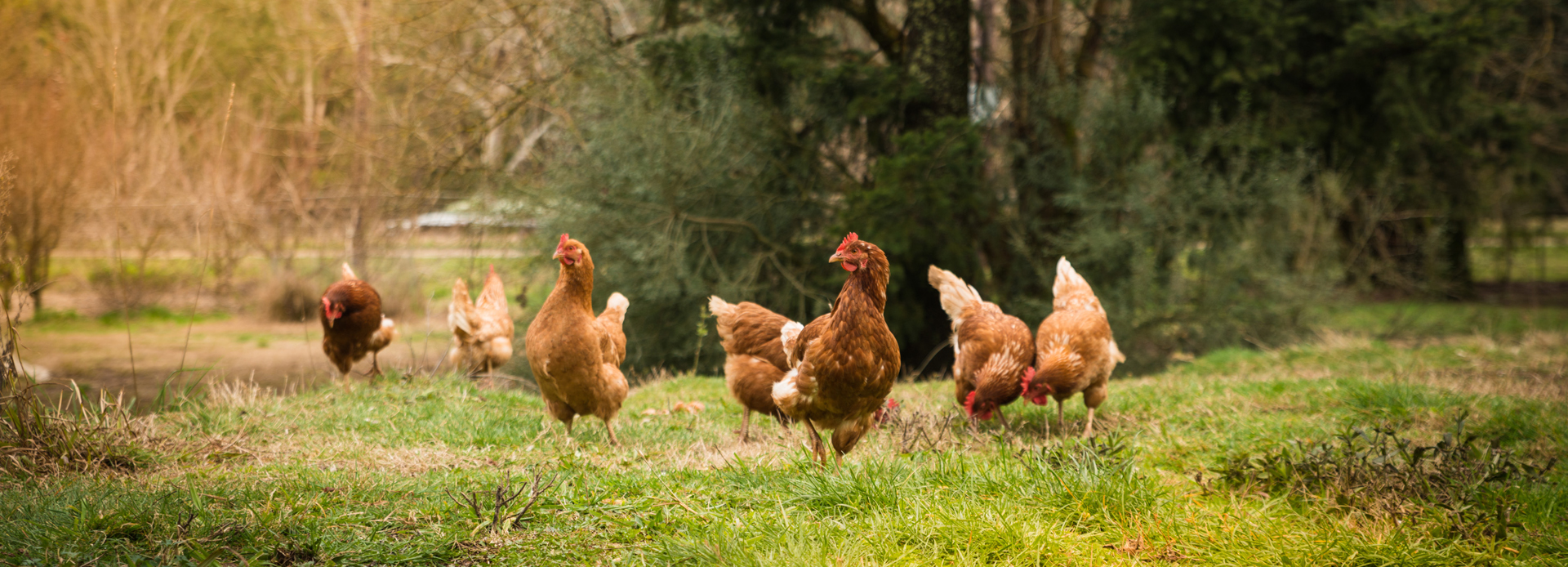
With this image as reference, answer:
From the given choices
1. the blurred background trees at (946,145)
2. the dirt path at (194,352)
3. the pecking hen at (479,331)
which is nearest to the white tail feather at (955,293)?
the blurred background trees at (946,145)

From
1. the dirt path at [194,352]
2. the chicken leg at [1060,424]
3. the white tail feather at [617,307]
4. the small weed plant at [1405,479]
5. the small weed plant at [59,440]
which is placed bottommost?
the dirt path at [194,352]

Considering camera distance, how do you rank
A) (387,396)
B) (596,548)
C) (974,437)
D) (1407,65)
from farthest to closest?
(1407,65) → (387,396) → (974,437) → (596,548)

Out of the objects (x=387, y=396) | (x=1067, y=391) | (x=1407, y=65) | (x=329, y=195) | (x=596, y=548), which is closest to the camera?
(x=596, y=548)

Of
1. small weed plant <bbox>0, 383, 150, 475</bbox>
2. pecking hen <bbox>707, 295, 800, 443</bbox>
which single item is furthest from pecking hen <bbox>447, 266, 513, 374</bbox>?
small weed plant <bbox>0, 383, 150, 475</bbox>

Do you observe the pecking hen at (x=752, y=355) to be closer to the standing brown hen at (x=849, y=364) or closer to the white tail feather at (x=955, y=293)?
the standing brown hen at (x=849, y=364)

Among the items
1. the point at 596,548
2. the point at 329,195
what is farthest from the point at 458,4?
the point at 596,548

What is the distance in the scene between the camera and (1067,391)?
532 cm

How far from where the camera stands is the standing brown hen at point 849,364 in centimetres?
383

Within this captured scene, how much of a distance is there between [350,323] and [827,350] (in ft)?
14.1

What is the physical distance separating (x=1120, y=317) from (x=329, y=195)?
13.2 m

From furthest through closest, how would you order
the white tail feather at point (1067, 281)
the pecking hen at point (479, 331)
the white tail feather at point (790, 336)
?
1. the pecking hen at point (479, 331)
2. the white tail feather at point (1067, 281)
3. the white tail feather at point (790, 336)

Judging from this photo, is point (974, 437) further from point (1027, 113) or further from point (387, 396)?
point (1027, 113)

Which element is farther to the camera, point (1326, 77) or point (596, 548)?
point (1326, 77)

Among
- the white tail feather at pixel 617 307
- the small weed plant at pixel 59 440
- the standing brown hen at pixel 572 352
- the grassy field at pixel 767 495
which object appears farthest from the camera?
the white tail feather at pixel 617 307
